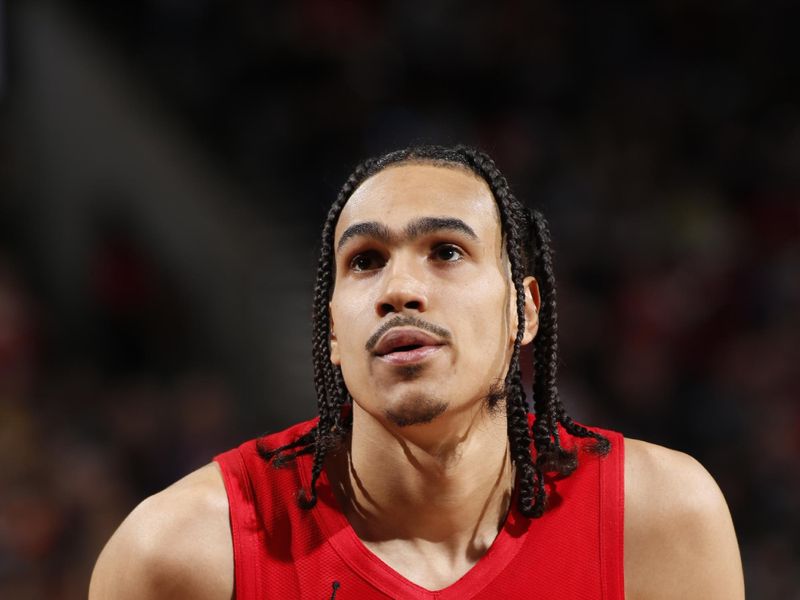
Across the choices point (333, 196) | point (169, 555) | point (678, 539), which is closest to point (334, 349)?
point (169, 555)

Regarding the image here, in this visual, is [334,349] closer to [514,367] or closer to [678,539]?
[514,367]

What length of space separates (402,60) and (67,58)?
2.35m

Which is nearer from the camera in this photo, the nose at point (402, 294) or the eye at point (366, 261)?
the nose at point (402, 294)

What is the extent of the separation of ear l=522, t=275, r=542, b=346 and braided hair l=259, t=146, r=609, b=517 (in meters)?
0.04

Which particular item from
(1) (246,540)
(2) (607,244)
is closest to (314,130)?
(2) (607,244)

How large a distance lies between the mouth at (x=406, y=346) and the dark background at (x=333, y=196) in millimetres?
3318

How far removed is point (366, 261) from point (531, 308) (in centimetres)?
47

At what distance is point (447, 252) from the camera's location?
2.44 m

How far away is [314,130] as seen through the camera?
24.3 ft

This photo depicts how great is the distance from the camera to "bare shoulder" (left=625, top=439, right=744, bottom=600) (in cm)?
250

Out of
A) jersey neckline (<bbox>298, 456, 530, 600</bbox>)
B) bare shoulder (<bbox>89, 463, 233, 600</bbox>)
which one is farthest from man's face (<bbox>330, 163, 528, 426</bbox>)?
bare shoulder (<bbox>89, 463, 233, 600</bbox>)

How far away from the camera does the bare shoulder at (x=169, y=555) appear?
2311mm

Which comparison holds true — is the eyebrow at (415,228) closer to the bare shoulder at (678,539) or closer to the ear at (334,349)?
the ear at (334,349)

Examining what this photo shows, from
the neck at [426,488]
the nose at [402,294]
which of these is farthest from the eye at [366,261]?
the neck at [426,488]
